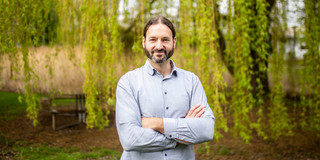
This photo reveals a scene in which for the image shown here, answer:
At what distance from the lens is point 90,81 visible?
351 cm

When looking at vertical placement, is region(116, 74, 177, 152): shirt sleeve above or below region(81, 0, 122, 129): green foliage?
below

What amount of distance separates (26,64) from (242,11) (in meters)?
3.00

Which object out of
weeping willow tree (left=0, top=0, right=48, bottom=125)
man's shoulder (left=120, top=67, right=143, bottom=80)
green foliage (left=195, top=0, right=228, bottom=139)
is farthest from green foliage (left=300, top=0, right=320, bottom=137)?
weeping willow tree (left=0, top=0, right=48, bottom=125)

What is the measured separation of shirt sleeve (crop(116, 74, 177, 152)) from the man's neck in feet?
0.63

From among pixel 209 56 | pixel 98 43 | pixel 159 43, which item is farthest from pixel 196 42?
pixel 159 43

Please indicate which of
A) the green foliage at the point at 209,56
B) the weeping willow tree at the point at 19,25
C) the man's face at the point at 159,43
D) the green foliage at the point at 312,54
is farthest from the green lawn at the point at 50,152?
the man's face at the point at 159,43

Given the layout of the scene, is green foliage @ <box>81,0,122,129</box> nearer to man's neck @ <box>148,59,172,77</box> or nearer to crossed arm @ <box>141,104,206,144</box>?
man's neck @ <box>148,59,172,77</box>

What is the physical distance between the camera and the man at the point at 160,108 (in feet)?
4.80

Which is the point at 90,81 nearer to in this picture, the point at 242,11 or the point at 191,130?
the point at 242,11

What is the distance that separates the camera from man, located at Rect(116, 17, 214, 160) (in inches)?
57.6

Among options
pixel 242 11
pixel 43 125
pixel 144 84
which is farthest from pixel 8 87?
pixel 144 84

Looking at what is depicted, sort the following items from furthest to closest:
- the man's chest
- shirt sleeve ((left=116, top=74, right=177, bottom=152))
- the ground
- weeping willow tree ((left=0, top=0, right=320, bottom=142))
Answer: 1. the ground
2. weeping willow tree ((left=0, top=0, right=320, bottom=142))
3. the man's chest
4. shirt sleeve ((left=116, top=74, right=177, bottom=152))

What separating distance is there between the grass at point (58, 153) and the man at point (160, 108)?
307 cm

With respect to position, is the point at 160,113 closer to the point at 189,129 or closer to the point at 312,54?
the point at 189,129
